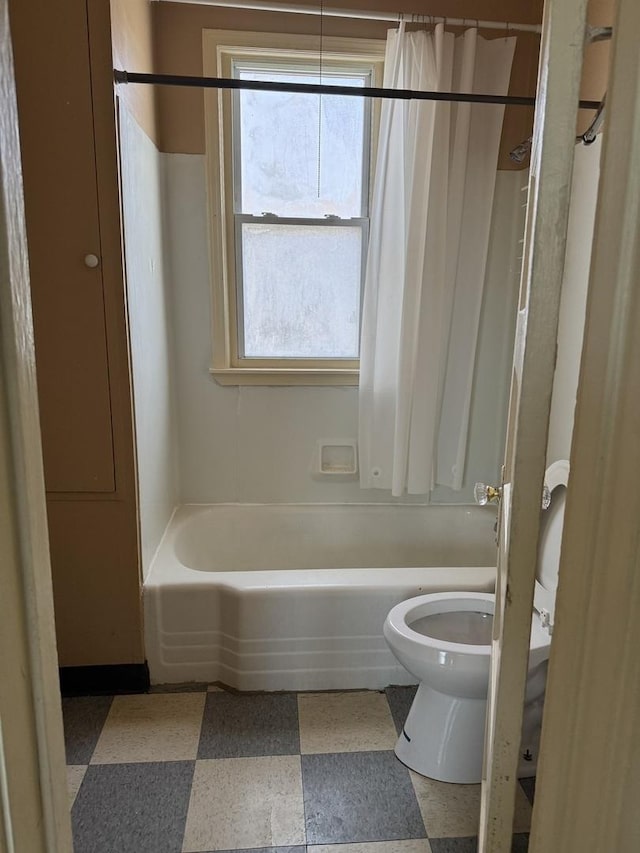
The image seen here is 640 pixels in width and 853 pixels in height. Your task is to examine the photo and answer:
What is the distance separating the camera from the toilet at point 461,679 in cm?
151

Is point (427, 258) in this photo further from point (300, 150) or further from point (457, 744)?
point (457, 744)

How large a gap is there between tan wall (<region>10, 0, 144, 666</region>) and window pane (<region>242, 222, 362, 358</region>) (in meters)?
0.81

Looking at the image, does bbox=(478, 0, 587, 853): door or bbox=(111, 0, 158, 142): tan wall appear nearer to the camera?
bbox=(478, 0, 587, 853): door

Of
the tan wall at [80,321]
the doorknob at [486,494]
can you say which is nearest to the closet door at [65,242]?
the tan wall at [80,321]

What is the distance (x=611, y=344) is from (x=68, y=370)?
154cm

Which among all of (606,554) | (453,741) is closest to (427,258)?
(453,741)

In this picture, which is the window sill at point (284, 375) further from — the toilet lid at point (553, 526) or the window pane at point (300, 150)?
the toilet lid at point (553, 526)

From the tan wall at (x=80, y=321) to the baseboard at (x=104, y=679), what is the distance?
0.03 metres

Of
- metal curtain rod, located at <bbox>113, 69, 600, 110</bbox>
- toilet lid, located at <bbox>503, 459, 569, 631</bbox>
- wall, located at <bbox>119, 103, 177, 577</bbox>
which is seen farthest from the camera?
wall, located at <bbox>119, 103, 177, 577</bbox>

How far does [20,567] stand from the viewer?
62 centimetres

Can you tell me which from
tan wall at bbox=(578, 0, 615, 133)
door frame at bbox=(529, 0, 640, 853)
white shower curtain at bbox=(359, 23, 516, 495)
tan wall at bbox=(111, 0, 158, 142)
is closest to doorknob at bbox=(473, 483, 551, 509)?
door frame at bbox=(529, 0, 640, 853)

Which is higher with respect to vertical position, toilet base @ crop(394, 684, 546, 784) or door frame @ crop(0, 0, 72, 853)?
door frame @ crop(0, 0, 72, 853)

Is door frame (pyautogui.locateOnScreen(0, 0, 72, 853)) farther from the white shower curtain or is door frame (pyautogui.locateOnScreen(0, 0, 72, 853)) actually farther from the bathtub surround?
the white shower curtain

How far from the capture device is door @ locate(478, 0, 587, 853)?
2.14ft
